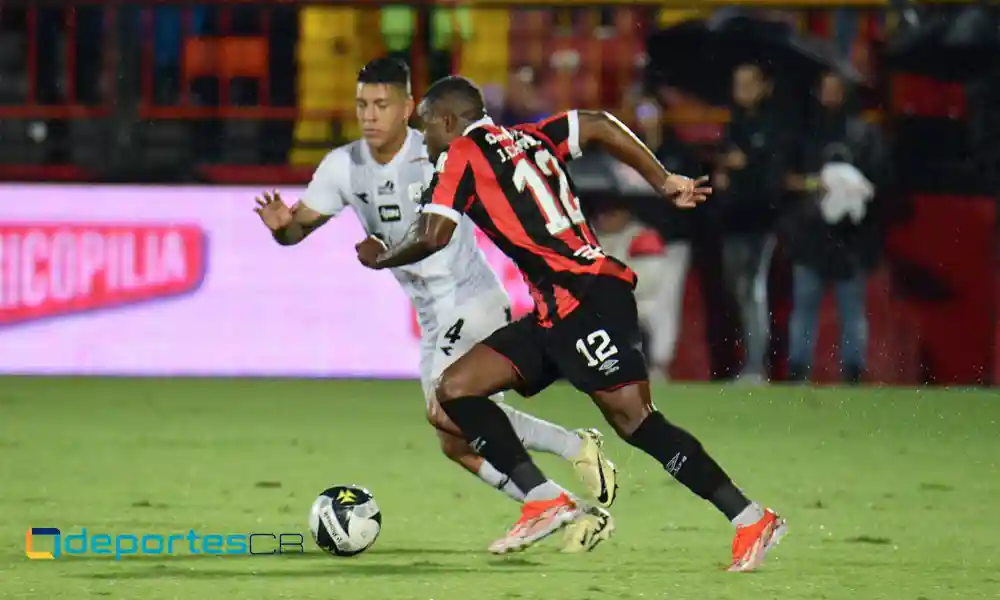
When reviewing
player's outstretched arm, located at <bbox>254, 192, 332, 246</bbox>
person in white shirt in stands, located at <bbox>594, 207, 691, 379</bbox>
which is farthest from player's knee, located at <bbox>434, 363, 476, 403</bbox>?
person in white shirt in stands, located at <bbox>594, 207, 691, 379</bbox>

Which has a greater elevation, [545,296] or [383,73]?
[383,73]

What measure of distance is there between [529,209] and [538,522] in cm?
103

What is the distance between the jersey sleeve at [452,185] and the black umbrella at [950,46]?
7.13 m

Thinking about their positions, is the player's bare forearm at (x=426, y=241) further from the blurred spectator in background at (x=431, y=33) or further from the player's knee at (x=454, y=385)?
the blurred spectator in background at (x=431, y=33)

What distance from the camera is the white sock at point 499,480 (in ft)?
23.5

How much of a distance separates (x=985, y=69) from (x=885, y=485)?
507 centimetres

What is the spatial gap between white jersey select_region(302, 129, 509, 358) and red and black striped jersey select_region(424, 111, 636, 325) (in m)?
0.83

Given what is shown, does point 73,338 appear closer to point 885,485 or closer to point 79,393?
point 79,393

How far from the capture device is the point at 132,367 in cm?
1317

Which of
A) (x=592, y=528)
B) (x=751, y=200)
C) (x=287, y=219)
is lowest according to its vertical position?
(x=592, y=528)

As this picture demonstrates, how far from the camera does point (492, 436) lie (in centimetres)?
691

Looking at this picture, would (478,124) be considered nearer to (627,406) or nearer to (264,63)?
(627,406)

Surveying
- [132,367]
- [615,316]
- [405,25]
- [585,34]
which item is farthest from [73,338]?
[615,316]

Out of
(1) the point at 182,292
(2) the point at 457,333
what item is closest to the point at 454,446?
(2) the point at 457,333
